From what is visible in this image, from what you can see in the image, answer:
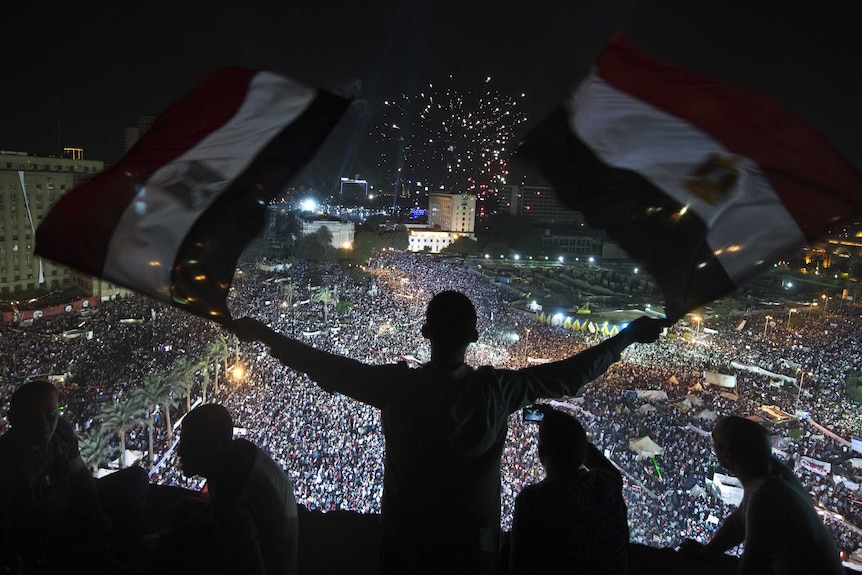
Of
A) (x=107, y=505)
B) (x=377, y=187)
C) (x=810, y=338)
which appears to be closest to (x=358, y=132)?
(x=377, y=187)

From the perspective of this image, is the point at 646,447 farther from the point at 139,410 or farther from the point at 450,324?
the point at 450,324

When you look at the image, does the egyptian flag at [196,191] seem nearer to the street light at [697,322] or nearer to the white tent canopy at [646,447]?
the white tent canopy at [646,447]

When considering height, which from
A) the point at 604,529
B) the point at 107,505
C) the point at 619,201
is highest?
the point at 619,201

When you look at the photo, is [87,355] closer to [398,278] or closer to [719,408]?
[719,408]

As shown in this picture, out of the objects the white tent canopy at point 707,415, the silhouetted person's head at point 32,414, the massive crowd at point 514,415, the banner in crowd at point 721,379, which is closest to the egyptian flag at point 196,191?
the silhouetted person's head at point 32,414

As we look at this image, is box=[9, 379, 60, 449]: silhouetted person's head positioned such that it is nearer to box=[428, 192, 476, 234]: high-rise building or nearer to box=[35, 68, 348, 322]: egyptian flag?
box=[35, 68, 348, 322]: egyptian flag

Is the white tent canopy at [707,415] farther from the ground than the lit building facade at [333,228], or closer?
farther from the ground

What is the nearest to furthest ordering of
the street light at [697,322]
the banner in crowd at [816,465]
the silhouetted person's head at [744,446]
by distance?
the silhouetted person's head at [744,446] < the banner in crowd at [816,465] < the street light at [697,322]
